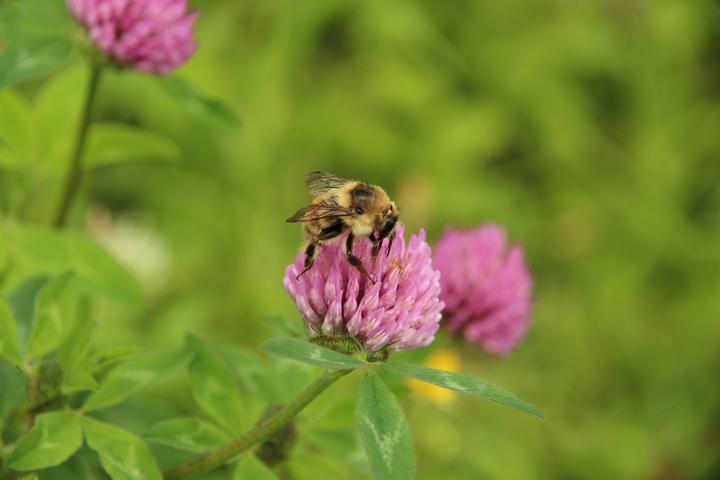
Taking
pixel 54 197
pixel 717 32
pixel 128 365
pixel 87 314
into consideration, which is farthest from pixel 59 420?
pixel 717 32

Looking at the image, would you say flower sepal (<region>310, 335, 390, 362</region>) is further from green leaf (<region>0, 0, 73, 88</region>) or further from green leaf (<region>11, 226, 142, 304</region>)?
green leaf (<region>0, 0, 73, 88</region>)

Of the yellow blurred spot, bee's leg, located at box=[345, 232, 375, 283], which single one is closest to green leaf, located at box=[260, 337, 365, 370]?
bee's leg, located at box=[345, 232, 375, 283]

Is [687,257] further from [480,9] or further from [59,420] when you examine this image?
[59,420]

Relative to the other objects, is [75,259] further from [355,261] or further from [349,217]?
[355,261]

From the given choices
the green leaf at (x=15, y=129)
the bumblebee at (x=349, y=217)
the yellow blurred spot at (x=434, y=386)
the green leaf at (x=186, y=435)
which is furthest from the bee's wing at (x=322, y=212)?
the yellow blurred spot at (x=434, y=386)

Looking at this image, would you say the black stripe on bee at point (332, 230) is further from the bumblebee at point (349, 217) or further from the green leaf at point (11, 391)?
the green leaf at point (11, 391)
